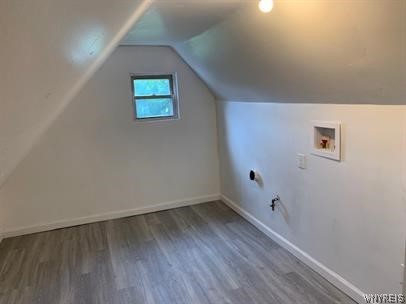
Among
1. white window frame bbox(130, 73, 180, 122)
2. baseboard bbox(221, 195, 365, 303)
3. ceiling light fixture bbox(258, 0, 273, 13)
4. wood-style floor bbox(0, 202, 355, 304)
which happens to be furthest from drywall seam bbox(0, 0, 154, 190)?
baseboard bbox(221, 195, 365, 303)

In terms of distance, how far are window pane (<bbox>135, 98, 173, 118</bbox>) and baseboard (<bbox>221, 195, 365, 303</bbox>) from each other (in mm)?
1614

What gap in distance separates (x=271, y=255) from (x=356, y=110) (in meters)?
1.54

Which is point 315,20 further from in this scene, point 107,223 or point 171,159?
point 107,223

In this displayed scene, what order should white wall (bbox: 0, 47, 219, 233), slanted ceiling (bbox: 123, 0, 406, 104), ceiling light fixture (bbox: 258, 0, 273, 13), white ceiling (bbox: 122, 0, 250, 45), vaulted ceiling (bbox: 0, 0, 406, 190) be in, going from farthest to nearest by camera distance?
white wall (bbox: 0, 47, 219, 233)
white ceiling (bbox: 122, 0, 250, 45)
ceiling light fixture (bbox: 258, 0, 273, 13)
slanted ceiling (bbox: 123, 0, 406, 104)
vaulted ceiling (bbox: 0, 0, 406, 190)

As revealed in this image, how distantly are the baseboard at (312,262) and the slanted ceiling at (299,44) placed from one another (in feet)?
4.34

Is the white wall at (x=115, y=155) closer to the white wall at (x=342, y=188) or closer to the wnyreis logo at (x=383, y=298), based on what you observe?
the white wall at (x=342, y=188)

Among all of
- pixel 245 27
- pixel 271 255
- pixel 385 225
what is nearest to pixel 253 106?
pixel 245 27

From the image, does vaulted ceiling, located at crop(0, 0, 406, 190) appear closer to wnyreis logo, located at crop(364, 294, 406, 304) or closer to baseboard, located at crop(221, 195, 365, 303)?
wnyreis logo, located at crop(364, 294, 406, 304)

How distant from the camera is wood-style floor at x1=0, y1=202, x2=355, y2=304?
94.7 inches

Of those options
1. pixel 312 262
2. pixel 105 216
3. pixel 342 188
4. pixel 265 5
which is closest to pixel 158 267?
pixel 312 262

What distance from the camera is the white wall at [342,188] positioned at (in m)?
1.90

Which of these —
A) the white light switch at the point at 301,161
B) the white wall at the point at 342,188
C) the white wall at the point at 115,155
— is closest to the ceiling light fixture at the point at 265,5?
the white wall at the point at 342,188

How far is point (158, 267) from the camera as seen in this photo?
2.84 metres

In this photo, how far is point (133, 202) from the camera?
4117 millimetres
